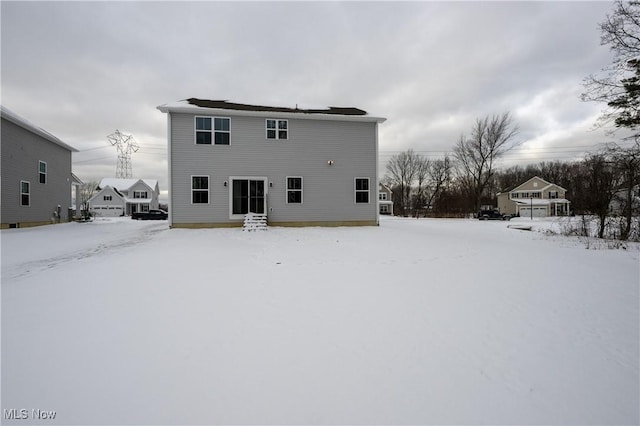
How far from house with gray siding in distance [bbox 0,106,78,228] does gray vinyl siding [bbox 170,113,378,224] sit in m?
8.71

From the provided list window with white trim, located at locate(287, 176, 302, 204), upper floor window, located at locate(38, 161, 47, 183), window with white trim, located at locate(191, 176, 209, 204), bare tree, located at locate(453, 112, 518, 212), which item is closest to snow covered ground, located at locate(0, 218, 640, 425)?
window with white trim, located at locate(191, 176, 209, 204)

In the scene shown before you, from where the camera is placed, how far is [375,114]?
Answer: 1454cm

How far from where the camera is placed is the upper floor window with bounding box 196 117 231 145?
1303cm

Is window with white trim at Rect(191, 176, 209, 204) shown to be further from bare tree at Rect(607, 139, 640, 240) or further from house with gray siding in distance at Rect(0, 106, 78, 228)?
bare tree at Rect(607, 139, 640, 240)

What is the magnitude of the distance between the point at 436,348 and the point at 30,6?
18920 mm

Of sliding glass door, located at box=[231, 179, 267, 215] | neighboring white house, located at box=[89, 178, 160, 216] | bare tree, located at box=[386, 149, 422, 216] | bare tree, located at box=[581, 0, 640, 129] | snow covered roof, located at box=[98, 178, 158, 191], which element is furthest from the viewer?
bare tree, located at box=[386, 149, 422, 216]

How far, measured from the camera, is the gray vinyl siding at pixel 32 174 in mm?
13531

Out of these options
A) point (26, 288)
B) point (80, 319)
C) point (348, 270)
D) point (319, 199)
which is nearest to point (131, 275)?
point (26, 288)

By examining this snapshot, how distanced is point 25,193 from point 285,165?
14.6m

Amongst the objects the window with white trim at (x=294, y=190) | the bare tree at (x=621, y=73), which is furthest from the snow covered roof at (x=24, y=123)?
the bare tree at (x=621, y=73)

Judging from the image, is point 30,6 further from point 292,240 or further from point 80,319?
point 80,319

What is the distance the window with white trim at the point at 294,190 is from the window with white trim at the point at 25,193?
571 inches

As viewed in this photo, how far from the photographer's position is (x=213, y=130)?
1312 centimetres

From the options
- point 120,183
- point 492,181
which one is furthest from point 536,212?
point 120,183
